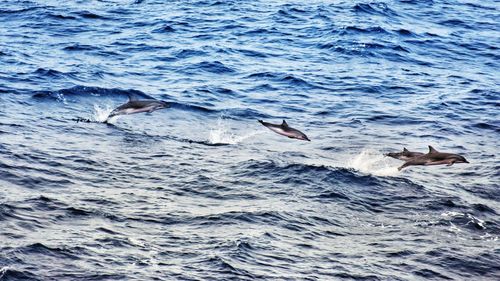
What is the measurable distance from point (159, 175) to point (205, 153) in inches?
95.5

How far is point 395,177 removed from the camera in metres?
24.0

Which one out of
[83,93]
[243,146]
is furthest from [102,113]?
[243,146]

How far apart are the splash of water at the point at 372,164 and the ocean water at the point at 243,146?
0.25ft

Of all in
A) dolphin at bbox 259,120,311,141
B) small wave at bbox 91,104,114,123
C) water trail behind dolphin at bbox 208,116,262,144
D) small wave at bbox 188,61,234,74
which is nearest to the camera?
dolphin at bbox 259,120,311,141

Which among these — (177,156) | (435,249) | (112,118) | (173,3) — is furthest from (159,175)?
(173,3)

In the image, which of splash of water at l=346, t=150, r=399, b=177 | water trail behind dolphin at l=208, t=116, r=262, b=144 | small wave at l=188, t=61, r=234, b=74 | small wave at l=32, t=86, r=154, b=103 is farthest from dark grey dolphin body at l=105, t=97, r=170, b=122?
small wave at l=188, t=61, r=234, b=74

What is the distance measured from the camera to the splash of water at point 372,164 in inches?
961

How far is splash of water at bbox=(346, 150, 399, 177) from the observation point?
80.1ft

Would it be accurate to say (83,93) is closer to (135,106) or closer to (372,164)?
(135,106)

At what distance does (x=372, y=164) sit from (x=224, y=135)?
4.73 meters

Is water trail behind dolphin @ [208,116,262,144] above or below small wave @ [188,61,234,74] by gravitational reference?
above

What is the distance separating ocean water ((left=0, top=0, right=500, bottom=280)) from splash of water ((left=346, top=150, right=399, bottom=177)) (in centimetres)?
8

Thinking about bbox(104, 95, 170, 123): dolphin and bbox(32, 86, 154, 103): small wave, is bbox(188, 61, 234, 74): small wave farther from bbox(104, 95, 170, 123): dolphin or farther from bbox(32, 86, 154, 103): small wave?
bbox(104, 95, 170, 123): dolphin

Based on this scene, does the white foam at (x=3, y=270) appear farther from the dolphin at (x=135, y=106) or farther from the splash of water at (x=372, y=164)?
the splash of water at (x=372, y=164)
